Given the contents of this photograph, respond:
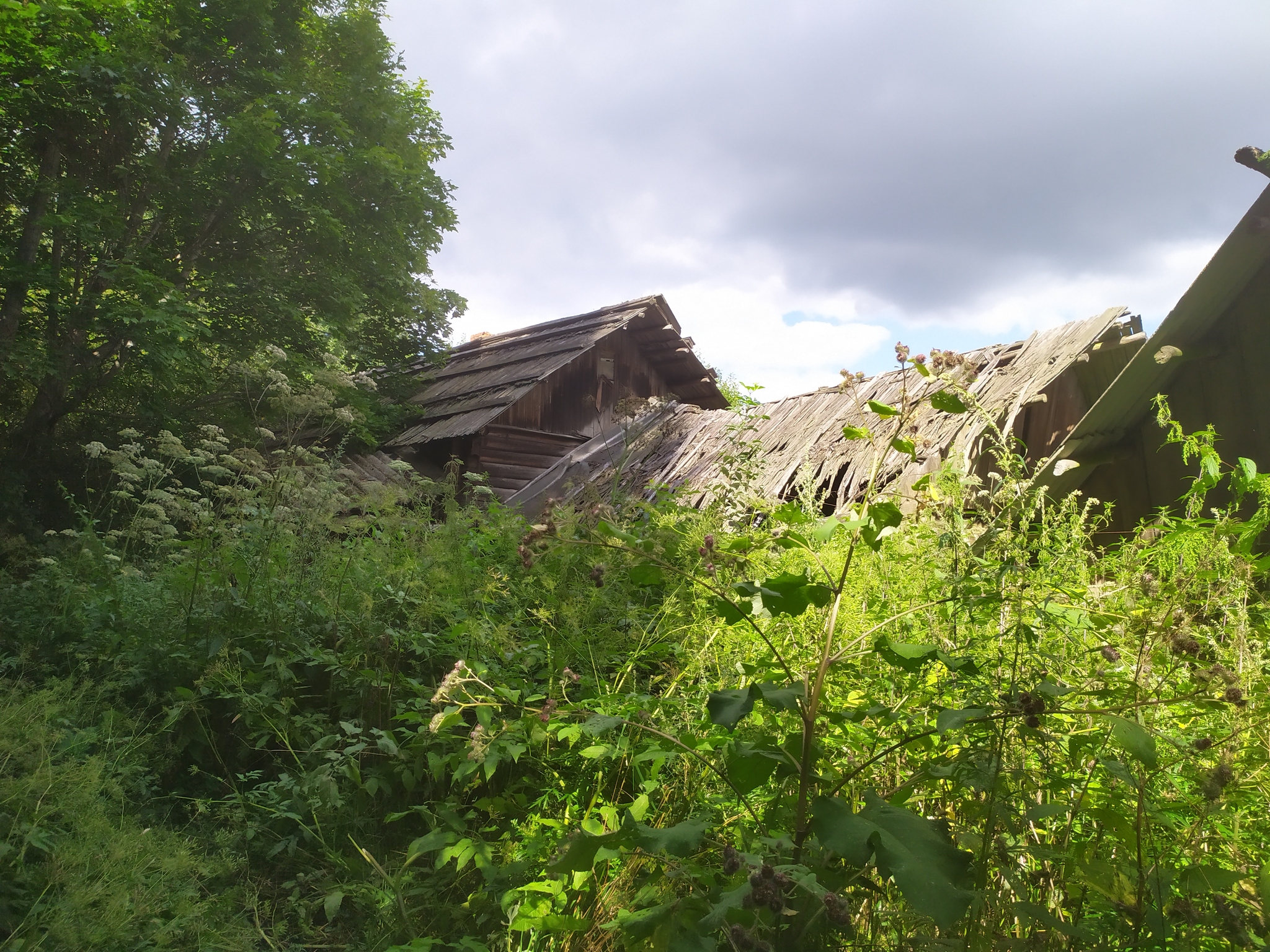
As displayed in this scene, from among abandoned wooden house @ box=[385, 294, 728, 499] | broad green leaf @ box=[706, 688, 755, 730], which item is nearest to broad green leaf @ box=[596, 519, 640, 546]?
broad green leaf @ box=[706, 688, 755, 730]

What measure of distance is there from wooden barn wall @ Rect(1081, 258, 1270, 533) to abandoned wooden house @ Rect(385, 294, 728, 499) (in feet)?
16.2

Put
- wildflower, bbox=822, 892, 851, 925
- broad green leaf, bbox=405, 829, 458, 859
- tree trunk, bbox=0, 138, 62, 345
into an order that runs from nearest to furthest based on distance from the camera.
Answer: wildflower, bbox=822, 892, 851, 925, broad green leaf, bbox=405, 829, 458, 859, tree trunk, bbox=0, 138, 62, 345

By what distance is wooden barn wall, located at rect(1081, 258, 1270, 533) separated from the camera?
299 cm

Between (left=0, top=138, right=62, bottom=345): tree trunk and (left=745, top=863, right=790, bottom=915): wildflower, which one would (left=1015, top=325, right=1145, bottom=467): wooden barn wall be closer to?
(left=745, top=863, right=790, bottom=915): wildflower

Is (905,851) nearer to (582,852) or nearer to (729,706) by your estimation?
(729,706)

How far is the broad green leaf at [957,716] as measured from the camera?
3.96ft

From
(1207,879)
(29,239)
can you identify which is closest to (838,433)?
(1207,879)

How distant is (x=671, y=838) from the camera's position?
47.8 inches

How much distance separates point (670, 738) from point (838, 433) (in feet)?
15.4

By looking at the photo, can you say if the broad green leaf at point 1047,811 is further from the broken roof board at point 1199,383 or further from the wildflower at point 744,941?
the broken roof board at point 1199,383

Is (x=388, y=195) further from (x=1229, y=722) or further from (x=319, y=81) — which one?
(x=1229, y=722)

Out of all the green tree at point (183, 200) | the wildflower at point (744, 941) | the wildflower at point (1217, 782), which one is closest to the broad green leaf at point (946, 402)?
the wildflower at point (1217, 782)

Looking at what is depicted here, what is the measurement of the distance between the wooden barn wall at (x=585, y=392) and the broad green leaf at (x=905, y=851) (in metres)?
7.52

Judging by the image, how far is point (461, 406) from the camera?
911 centimetres
